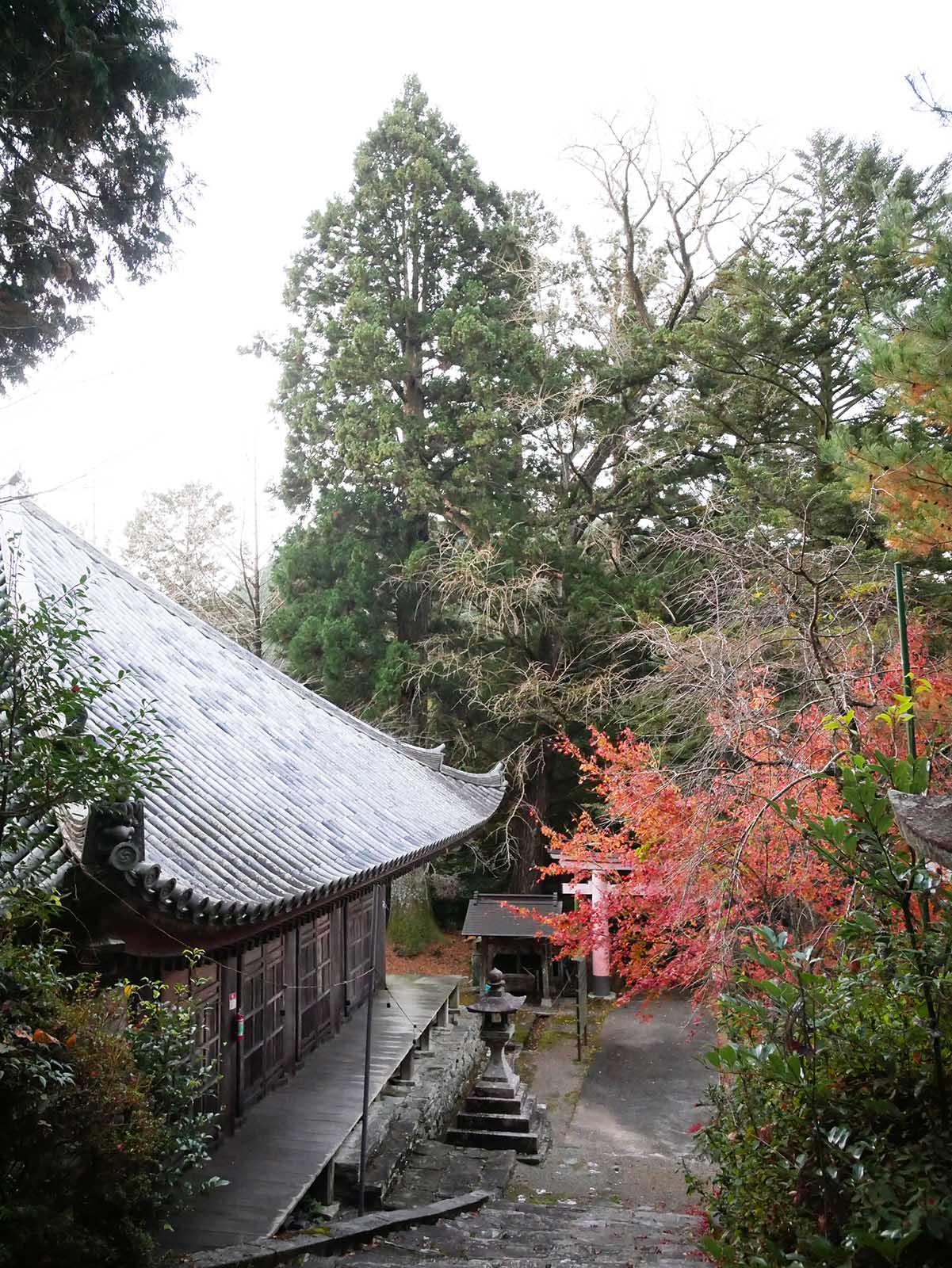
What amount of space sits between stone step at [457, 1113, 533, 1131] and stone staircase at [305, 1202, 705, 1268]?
2.50 metres

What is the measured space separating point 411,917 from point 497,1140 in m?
10.7

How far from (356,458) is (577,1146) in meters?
15.0

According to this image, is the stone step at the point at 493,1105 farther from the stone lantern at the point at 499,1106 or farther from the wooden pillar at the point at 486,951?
the wooden pillar at the point at 486,951

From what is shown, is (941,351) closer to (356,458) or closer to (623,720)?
(623,720)

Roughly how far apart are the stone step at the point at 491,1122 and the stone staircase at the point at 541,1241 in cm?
250

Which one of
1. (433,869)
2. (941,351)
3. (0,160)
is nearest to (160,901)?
(0,160)

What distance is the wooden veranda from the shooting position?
7039 mm

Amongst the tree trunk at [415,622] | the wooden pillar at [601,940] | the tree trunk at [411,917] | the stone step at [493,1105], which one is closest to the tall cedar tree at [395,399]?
the tree trunk at [415,622]

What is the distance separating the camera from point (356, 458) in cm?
2194

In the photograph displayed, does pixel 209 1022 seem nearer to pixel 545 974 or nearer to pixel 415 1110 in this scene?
pixel 415 1110

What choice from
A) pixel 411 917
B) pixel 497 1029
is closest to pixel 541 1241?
pixel 497 1029

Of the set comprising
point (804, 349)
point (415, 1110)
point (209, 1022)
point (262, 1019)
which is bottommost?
point (415, 1110)

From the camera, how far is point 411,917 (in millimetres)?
22719

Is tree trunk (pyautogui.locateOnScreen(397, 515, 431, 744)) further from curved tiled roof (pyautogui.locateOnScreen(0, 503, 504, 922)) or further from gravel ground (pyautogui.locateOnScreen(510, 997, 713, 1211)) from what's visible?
gravel ground (pyautogui.locateOnScreen(510, 997, 713, 1211))
